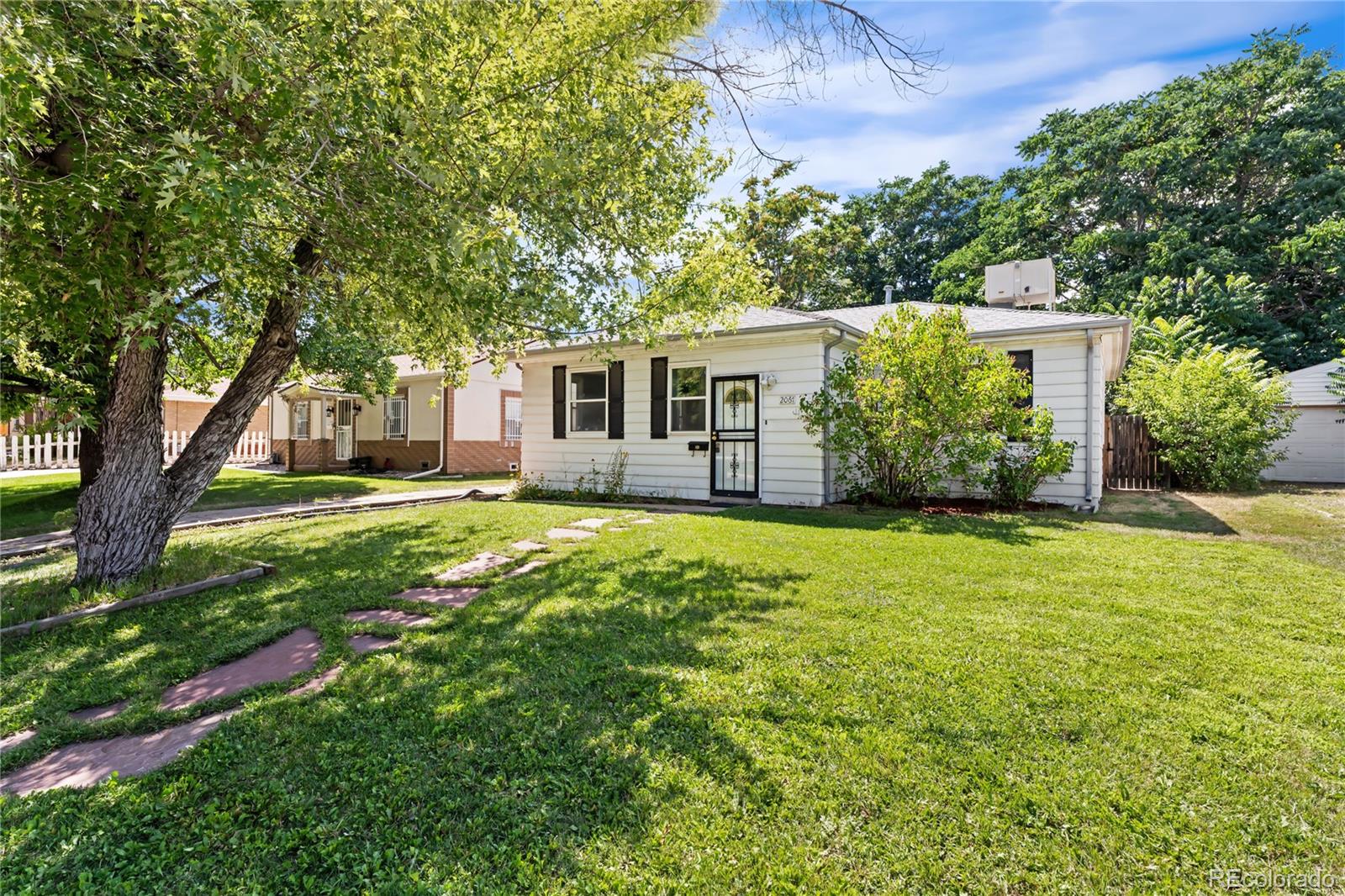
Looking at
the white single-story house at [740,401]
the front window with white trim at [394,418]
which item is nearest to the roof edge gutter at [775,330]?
the white single-story house at [740,401]

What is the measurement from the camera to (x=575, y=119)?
4.25m

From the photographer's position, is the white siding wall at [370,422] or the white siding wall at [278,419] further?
the white siding wall at [278,419]

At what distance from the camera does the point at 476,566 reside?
204 inches

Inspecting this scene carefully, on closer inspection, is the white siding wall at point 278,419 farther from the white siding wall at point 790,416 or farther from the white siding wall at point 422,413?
the white siding wall at point 790,416

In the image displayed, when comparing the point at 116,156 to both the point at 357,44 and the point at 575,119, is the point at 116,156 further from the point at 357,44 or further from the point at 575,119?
the point at 575,119

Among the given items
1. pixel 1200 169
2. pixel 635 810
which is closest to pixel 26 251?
pixel 635 810

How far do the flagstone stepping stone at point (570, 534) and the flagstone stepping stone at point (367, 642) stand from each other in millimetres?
2911

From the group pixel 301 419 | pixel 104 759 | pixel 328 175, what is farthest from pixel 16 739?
Result: pixel 301 419

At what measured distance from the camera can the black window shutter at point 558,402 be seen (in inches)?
434

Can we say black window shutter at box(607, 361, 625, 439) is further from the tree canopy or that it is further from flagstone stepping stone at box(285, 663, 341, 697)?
the tree canopy

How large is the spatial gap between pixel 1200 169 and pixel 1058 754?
27.3 m

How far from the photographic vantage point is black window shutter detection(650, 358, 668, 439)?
32.9 ft

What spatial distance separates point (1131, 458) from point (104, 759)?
1568 centimetres

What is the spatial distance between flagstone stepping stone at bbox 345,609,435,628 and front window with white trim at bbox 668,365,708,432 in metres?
6.49
